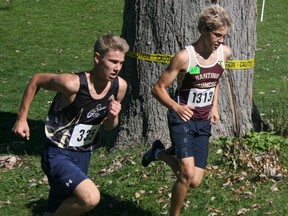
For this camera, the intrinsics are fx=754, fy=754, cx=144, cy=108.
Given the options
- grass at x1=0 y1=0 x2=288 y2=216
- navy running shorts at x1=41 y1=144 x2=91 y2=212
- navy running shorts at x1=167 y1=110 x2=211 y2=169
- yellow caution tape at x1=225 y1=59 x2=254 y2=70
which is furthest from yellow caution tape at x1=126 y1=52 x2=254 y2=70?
navy running shorts at x1=41 y1=144 x2=91 y2=212

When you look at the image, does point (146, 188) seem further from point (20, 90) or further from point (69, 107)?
point (20, 90)

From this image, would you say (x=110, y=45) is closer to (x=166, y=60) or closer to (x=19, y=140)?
(x=166, y=60)

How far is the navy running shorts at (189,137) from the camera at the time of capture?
645cm

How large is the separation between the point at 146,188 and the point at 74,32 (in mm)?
13590

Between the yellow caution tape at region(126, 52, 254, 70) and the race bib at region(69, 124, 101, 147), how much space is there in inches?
100

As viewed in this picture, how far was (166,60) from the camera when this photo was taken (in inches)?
329

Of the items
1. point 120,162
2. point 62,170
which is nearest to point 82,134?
point 62,170

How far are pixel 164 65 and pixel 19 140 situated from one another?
122 inches

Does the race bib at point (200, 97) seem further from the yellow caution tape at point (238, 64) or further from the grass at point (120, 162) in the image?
the yellow caution tape at point (238, 64)

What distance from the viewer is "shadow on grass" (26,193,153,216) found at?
23.3 ft

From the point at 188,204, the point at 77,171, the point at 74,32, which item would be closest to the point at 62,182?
the point at 77,171

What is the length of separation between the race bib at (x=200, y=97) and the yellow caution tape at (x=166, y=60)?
1877 mm

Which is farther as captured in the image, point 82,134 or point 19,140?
point 19,140

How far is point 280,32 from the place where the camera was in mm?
20266
